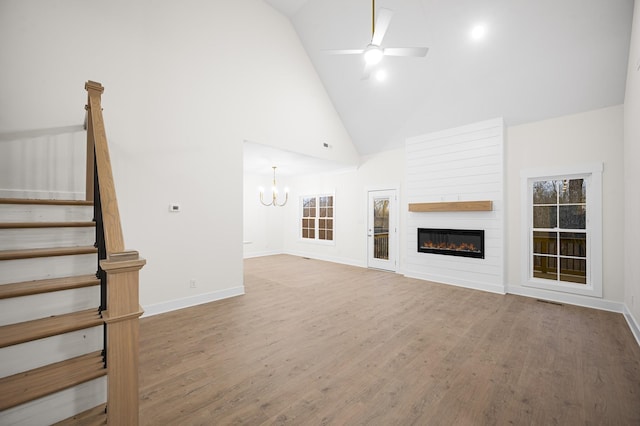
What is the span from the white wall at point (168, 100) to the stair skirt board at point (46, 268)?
1.68 m

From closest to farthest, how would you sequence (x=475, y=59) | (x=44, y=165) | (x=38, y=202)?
(x=38, y=202) < (x=44, y=165) < (x=475, y=59)

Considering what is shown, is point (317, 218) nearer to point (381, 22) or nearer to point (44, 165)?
point (381, 22)

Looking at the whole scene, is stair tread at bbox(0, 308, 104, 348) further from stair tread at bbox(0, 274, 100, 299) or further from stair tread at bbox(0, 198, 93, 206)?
stair tread at bbox(0, 198, 93, 206)

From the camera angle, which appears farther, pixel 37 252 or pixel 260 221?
pixel 260 221

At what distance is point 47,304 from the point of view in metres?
1.59

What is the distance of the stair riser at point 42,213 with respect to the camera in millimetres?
2035

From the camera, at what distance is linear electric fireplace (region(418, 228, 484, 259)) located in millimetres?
4871

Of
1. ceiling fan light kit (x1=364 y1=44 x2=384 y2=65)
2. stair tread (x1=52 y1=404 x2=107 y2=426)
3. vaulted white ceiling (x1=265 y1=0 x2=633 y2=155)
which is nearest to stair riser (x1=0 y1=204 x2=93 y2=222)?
stair tread (x1=52 y1=404 x2=107 y2=426)

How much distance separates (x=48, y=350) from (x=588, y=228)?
6236mm

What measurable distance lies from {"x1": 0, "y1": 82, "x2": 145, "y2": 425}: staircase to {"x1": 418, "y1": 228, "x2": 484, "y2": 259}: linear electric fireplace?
5257 mm

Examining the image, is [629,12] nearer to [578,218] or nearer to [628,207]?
[628,207]

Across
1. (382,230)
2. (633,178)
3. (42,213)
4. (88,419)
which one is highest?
(633,178)

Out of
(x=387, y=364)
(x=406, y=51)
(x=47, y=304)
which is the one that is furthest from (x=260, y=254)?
(x=406, y=51)

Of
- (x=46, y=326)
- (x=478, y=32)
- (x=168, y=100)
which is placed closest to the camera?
(x=46, y=326)
